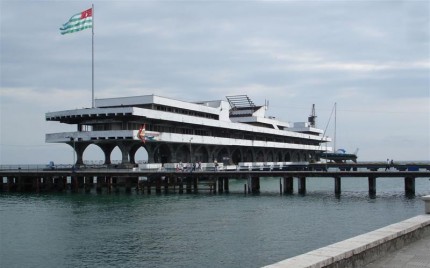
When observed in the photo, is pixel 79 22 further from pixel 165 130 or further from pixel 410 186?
pixel 410 186

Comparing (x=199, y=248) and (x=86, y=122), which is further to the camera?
(x=86, y=122)

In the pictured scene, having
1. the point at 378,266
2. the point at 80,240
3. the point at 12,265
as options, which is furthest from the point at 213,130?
the point at 378,266

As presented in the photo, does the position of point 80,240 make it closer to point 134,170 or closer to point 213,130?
point 134,170

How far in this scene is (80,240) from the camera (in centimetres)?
3139

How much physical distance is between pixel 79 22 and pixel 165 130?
25.3m

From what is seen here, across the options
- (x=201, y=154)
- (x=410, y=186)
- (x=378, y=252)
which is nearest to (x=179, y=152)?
(x=201, y=154)

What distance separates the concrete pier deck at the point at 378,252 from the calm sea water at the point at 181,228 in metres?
10.4

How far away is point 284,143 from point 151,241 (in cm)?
10460

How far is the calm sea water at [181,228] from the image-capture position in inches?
1026

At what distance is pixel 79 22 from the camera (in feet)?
236

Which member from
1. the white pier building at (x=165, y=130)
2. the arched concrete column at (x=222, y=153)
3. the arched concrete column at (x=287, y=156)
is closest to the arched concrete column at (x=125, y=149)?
the white pier building at (x=165, y=130)

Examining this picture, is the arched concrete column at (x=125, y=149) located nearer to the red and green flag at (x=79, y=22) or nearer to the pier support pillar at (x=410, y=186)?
the red and green flag at (x=79, y=22)

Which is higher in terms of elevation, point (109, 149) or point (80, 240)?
point (109, 149)

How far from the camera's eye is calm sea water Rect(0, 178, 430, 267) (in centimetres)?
2606
